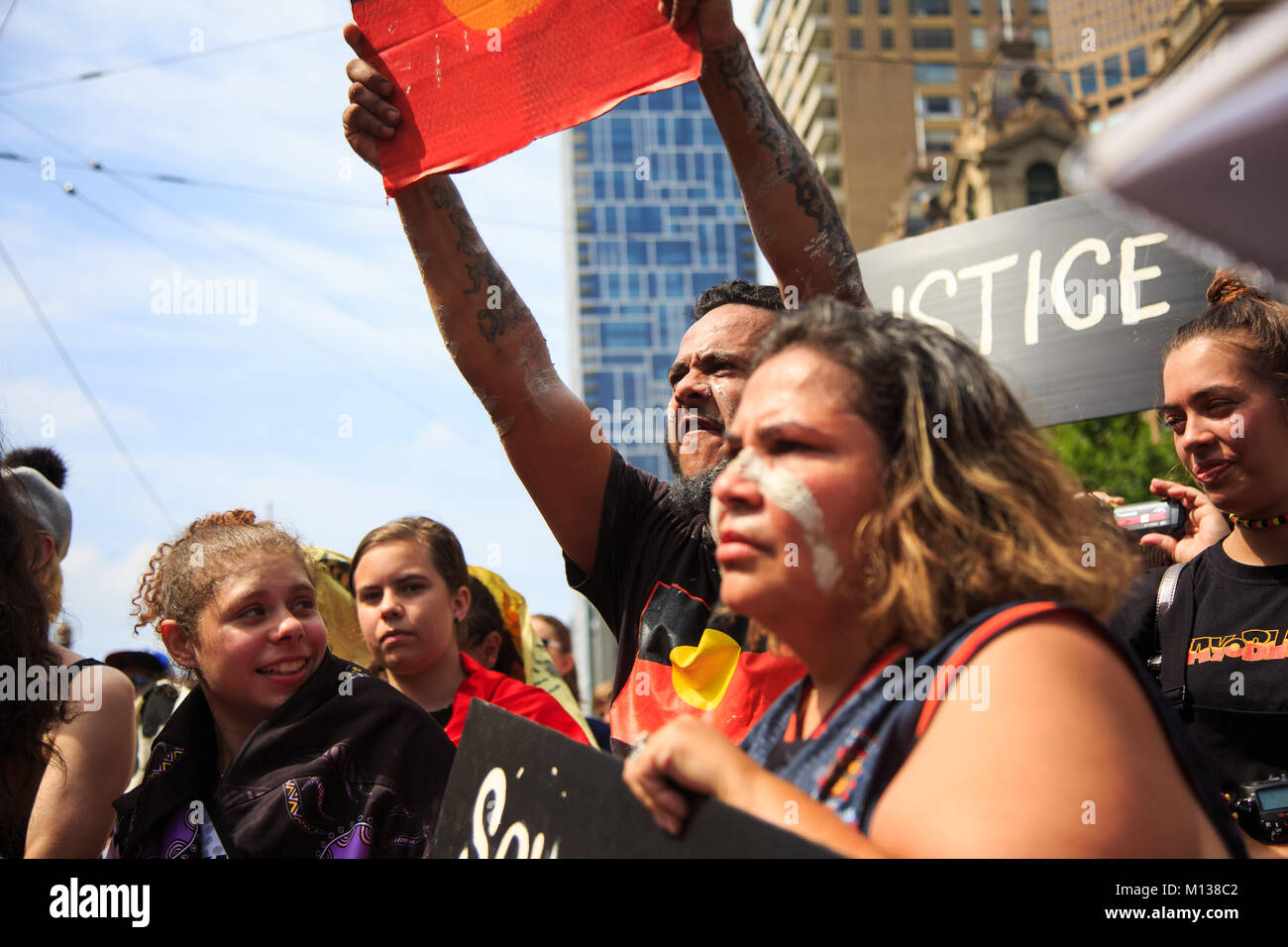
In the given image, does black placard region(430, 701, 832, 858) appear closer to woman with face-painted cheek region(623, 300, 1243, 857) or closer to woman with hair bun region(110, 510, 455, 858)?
woman with face-painted cheek region(623, 300, 1243, 857)

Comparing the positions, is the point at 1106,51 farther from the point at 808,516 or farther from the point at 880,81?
the point at 808,516

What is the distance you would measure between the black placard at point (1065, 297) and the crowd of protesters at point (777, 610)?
91 cm

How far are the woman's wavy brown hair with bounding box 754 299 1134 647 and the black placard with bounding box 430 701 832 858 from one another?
337 mm

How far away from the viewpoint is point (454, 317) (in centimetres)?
260

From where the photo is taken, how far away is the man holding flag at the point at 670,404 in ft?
7.42

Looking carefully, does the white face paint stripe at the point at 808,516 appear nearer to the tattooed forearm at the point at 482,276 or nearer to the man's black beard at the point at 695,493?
the man's black beard at the point at 695,493

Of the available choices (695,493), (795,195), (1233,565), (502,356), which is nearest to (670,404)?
(695,493)

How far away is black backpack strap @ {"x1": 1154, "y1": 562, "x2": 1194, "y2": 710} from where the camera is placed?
2516 mm

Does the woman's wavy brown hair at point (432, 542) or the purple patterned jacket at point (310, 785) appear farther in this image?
the woman's wavy brown hair at point (432, 542)

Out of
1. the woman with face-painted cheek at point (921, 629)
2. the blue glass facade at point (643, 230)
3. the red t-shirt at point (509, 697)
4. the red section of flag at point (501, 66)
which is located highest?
the blue glass facade at point (643, 230)

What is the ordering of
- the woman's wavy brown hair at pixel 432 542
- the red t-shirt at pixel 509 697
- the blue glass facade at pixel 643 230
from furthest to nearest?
the blue glass facade at pixel 643 230 < the woman's wavy brown hair at pixel 432 542 < the red t-shirt at pixel 509 697

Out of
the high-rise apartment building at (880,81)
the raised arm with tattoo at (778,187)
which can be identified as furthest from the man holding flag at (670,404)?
the high-rise apartment building at (880,81)

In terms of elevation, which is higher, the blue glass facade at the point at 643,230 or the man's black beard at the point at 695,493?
the blue glass facade at the point at 643,230
